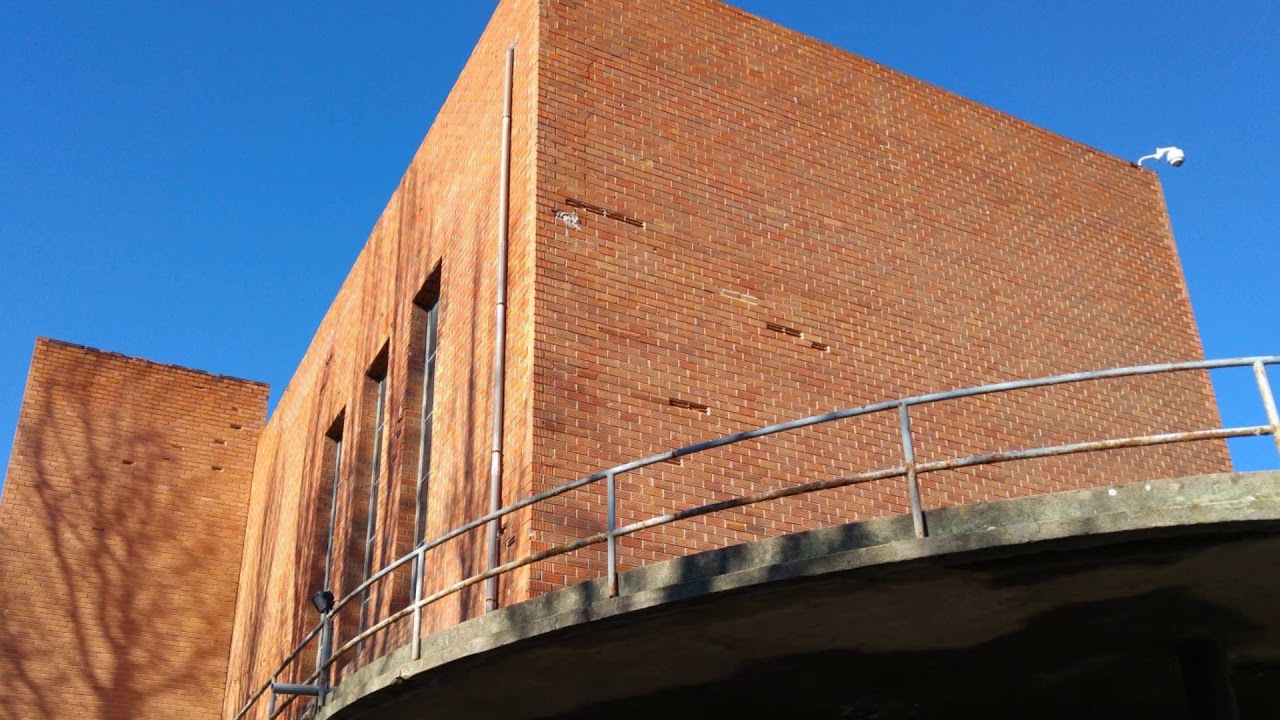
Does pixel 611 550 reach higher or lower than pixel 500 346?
lower

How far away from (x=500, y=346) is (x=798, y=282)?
2.96 m

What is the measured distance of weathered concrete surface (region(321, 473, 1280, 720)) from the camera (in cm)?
659

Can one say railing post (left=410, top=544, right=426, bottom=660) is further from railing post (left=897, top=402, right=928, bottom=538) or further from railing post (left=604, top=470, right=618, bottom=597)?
railing post (left=897, top=402, right=928, bottom=538)

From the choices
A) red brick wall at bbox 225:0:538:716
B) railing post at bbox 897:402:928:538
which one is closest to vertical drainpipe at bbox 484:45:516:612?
red brick wall at bbox 225:0:538:716

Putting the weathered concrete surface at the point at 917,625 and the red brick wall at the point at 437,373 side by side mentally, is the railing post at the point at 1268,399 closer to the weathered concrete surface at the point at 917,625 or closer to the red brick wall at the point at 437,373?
the weathered concrete surface at the point at 917,625

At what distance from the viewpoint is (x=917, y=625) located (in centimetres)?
762

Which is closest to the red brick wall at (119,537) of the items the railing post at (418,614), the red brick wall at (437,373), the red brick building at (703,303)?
the red brick wall at (437,373)

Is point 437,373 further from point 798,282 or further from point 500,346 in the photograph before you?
point 798,282

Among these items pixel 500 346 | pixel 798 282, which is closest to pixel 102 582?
pixel 500 346

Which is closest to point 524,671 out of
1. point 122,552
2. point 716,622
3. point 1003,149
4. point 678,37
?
point 716,622

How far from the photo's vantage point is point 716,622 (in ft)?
25.0

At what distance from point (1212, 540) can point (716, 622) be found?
2636 millimetres

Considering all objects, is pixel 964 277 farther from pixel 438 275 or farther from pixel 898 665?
pixel 898 665

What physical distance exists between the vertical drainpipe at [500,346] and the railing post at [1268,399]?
5.31m
